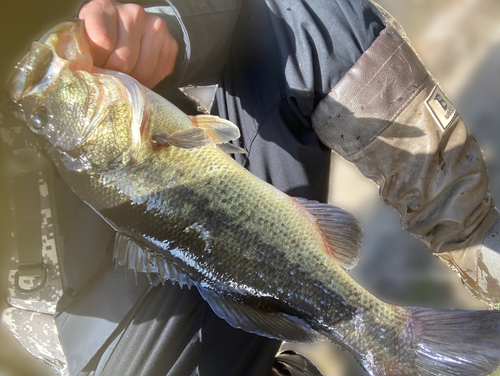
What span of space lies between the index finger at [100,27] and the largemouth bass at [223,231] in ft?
0.19

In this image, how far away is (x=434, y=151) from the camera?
4.91 ft

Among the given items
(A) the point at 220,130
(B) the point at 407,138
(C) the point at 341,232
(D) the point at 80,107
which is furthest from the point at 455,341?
(D) the point at 80,107

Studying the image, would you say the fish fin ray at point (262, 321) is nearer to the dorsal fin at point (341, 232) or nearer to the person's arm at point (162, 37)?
the dorsal fin at point (341, 232)

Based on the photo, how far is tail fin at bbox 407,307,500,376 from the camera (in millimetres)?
1107

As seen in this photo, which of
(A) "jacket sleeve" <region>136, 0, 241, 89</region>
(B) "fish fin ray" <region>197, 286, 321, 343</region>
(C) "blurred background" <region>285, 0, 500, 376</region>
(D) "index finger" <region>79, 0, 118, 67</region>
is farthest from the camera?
(C) "blurred background" <region>285, 0, 500, 376</region>

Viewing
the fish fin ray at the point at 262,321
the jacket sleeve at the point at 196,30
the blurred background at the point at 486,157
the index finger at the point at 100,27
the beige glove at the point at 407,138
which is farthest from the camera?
the blurred background at the point at 486,157

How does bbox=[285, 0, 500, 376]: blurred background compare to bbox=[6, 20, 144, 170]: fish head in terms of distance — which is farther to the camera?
bbox=[285, 0, 500, 376]: blurred background

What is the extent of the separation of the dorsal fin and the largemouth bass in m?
0.05

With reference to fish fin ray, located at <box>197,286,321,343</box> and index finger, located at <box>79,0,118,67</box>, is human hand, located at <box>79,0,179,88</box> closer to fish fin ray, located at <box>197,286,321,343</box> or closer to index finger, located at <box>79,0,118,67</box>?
index finger, located at <box>79,0,118,67</box>

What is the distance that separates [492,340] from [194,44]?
4.67 feet

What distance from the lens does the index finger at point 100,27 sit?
3.50 ft

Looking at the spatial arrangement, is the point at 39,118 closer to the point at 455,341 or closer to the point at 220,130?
the point at 220,130

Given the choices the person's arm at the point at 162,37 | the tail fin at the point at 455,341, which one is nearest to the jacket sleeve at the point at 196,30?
the person's arm at the point at 162,37

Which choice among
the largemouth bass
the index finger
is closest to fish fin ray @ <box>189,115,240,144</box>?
the largemouth bass
